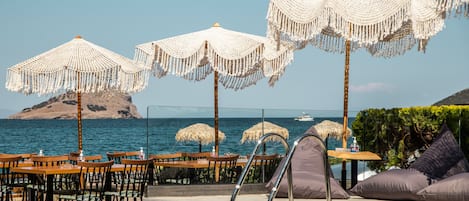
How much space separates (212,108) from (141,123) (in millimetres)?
79922

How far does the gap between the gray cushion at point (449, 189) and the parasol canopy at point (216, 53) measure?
126 inches

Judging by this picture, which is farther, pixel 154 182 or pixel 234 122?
pixel 234 122

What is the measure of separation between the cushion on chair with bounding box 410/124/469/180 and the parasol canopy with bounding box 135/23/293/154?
108 inches

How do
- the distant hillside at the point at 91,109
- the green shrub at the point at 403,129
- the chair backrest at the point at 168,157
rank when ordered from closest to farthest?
the green shrub at the point at 403,129 → the chair backrest at the point at 168,157 → the distant hillside at the point at 91,109

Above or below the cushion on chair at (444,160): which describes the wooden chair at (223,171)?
below

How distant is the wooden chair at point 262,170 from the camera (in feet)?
41.3

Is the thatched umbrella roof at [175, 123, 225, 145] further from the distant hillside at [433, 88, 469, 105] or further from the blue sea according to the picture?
the distant hillside at [433, 88, 469, 105]

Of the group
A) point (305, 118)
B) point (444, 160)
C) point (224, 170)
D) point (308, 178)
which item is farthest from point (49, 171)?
point (444, 160)

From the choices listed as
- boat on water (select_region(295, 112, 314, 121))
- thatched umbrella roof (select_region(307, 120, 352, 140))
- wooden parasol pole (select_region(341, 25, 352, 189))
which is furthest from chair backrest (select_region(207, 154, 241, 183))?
wooden parasol pole (select_region(341, 25, 352, 189))

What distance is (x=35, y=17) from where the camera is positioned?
7919 centimetres

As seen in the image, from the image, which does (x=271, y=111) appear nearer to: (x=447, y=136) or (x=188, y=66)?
A: (x=188, y=66)

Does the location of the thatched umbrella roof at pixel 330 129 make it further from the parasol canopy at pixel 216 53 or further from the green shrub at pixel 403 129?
the parasol canopy at pixel 216 53

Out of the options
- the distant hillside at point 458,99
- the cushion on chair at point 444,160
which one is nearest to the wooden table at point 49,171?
the cushion on chair at point 444,160

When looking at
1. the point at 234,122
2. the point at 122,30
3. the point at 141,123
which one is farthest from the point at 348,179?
the point at 141,123
